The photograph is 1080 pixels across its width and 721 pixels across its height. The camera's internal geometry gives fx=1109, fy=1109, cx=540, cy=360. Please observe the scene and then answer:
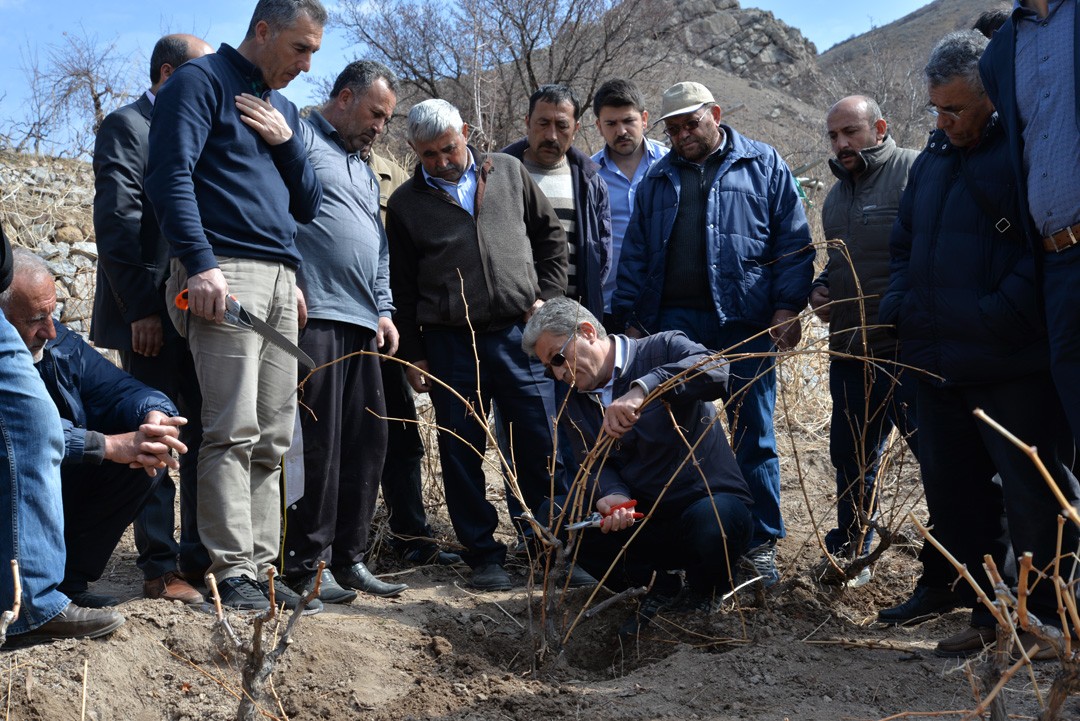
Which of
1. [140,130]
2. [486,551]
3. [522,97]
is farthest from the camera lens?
[522,97]

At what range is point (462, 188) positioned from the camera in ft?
15.4

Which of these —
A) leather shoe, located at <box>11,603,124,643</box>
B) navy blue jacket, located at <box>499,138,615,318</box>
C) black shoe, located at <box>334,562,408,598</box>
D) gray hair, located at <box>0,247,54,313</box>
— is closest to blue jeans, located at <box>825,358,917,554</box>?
navy blue jacket, located at <box>499,138,615,318</box>

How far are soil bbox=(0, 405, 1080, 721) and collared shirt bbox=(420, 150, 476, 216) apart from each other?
1602 millimetres

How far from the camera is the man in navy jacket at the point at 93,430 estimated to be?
11.9 ft

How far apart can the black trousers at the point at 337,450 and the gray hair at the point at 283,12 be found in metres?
1.08

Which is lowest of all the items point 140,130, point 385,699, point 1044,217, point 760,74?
point 385,699

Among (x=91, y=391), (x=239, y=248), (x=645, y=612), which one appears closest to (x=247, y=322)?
(x=239, y=248)

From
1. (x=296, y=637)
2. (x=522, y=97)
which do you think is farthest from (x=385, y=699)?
(x=522, y=97)

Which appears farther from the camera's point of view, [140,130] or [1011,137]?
[140,130]

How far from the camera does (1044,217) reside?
3258 millimetres

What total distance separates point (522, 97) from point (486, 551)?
12388mm

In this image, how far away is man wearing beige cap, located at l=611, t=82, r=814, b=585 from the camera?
15.3 ft

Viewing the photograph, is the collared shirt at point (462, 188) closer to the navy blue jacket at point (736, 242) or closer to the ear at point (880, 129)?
the navy blue jacket at point (736, 242)

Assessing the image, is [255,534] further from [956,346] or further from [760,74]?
[760,74]
